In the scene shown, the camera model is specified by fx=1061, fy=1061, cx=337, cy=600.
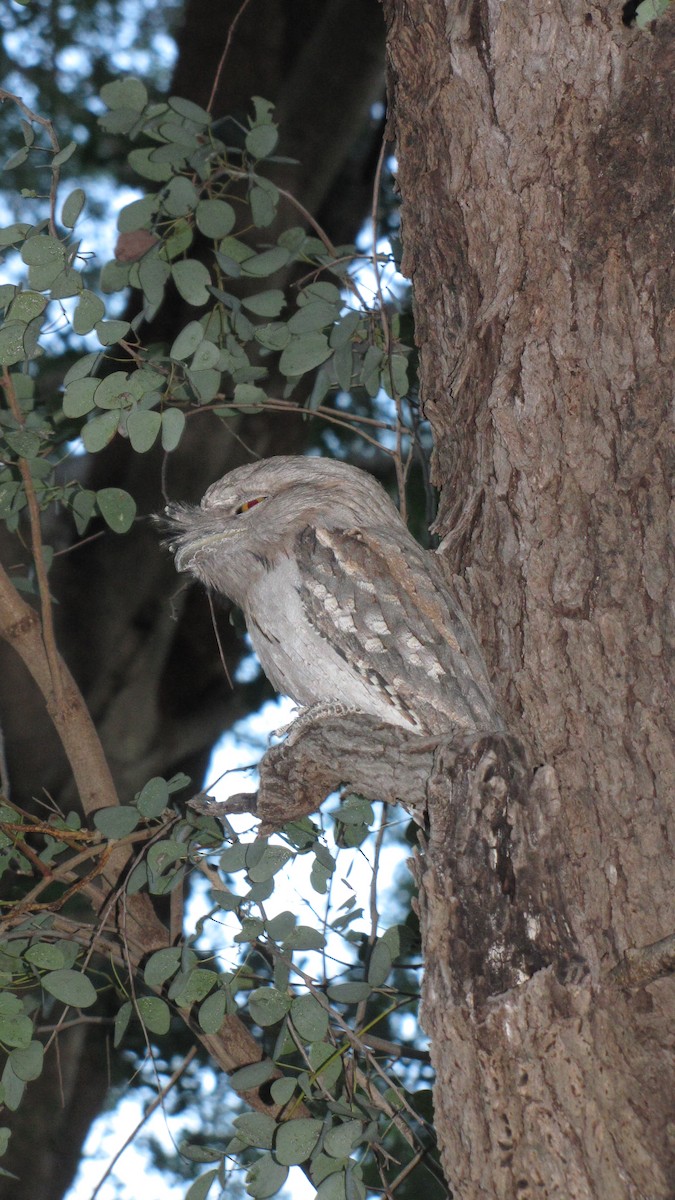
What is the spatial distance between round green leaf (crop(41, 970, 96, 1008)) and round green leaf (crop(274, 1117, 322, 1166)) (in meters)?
0.50

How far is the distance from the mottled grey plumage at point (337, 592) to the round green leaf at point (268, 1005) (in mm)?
639

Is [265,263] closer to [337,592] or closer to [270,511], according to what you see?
[270,511]

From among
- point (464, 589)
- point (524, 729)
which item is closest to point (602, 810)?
point (524, 729)

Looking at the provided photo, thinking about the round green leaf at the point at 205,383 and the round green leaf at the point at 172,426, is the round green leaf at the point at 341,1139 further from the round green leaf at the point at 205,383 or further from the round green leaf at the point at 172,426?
the round green leaf at the point at 205,383

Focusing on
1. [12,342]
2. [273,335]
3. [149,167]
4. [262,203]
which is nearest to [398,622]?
[273,335]

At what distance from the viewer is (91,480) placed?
17.4 feet

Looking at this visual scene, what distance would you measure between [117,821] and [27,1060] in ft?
1.74

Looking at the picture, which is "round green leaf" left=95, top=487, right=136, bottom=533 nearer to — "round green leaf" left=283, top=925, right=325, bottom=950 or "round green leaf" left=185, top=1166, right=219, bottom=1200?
"round green leaf" left=283, top=925, right=325, bottom=950

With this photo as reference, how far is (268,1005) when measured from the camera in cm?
229

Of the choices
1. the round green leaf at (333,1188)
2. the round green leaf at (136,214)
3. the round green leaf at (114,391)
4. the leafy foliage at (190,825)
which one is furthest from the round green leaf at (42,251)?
the round green leaf at (333,1188)

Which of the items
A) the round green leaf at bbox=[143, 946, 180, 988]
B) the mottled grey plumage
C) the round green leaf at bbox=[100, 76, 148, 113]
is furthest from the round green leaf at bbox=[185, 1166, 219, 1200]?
the round green leaf at bbox=[100, 76, 148, 113]

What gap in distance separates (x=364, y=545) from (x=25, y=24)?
5.23 m

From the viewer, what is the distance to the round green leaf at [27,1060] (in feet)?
7.46

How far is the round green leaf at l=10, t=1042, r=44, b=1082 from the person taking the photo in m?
2.27
